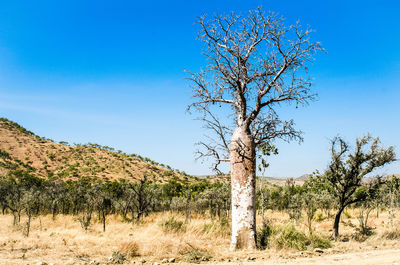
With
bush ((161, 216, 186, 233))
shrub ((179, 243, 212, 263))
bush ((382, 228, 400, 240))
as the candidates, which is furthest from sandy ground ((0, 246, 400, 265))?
bush ((382, 228, 400, 240))

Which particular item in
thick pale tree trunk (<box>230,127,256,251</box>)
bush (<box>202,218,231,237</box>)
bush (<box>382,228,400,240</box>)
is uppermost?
thick pale tree trunk (<box>230,127,256,251</box>)

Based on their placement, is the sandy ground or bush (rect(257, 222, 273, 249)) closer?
the sandy ground

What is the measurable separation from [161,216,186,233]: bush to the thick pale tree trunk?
3.09m

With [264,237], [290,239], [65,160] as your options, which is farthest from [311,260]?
[65,160]

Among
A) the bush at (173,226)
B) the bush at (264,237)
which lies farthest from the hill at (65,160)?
the bush at (264,237)

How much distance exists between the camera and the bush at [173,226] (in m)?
10.1

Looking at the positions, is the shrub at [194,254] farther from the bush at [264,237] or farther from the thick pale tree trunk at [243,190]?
the bush at [264,237]

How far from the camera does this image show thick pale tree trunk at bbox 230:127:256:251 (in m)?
7.46

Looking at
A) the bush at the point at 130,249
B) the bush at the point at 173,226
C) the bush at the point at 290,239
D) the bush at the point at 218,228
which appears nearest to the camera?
the bush at the point at 130,249

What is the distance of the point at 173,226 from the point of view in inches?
404

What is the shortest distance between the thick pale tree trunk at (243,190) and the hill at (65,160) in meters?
42.0

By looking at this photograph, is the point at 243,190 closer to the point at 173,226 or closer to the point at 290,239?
the point at 290,239

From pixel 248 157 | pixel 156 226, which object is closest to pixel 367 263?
pixel 248 157

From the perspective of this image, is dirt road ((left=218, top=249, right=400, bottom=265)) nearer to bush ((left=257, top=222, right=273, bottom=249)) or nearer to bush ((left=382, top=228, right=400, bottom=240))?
bush ((left=257, top=222, right=273, bottom=249))
